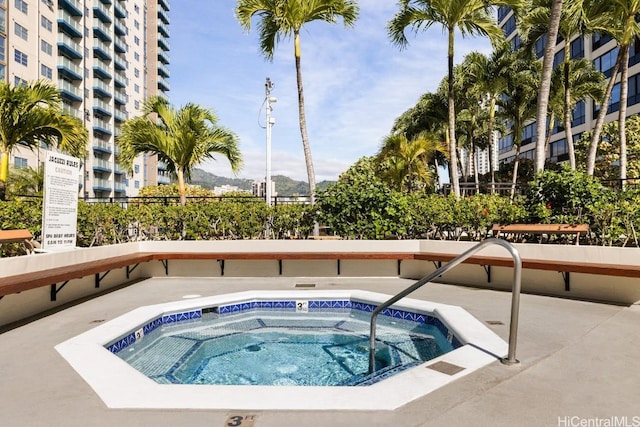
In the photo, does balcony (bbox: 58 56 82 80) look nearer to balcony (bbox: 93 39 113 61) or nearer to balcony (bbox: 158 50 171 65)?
balcony (bbox: 93 39 113 61)

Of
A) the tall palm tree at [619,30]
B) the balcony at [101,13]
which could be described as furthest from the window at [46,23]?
the tall palm tree at [619,30]

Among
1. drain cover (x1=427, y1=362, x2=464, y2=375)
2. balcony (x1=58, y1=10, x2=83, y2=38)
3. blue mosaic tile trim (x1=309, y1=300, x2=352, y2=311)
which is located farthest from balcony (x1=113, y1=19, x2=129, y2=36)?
drain cover (x1=427, y1=362, x2=464, y2=375)

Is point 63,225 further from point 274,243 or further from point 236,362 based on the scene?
point 236,362

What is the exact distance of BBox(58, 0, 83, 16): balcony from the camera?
4653cm

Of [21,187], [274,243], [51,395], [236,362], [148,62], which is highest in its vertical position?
[148,62]

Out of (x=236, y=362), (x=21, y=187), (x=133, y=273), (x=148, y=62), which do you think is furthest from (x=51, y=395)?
(x=148, y=62)

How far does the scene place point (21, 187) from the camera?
28.4 meters

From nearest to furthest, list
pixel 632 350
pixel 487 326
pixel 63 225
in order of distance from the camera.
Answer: pixel 632 350 < pixel 487 326 < pixel 63 225

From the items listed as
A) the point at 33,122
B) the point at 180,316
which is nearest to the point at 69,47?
the point at 33,122

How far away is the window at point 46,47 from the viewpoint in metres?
42.6

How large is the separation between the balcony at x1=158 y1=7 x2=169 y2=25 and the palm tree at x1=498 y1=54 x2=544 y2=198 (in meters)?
68.9

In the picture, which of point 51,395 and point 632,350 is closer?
point 51,395

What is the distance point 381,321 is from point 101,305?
4550 millimetres

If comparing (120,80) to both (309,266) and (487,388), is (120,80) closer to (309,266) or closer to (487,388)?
(309,266)
